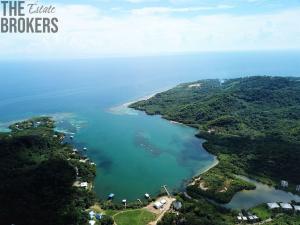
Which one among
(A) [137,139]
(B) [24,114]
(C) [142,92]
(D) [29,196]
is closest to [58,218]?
(D) [29,196]

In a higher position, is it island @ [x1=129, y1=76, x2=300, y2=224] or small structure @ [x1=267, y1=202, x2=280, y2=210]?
island @ [x1=129, y1=76, x2=300, y2=224]

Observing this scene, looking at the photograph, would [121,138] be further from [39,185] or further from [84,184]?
[39,185]

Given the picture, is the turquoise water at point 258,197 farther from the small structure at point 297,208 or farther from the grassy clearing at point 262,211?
the small structure at point 297,208

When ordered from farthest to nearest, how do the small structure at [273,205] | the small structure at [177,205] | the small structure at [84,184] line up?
the small structure at [84,184] → the small structure at [273,205] → the small structure at [177,205]

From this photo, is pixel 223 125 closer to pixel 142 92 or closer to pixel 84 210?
pixel 84 210

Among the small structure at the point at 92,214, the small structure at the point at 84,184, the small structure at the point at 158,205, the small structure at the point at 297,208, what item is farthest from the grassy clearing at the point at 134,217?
the small structure at the point at 297,208

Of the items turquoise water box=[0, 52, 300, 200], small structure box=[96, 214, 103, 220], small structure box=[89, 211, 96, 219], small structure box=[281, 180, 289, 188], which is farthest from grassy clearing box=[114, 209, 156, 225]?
small structure box=[281, 180, 289, 188]

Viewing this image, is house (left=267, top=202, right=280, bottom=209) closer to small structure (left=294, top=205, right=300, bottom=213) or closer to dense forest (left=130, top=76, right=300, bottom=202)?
small structure (left=294, top=205, right=300, bottom=213)
